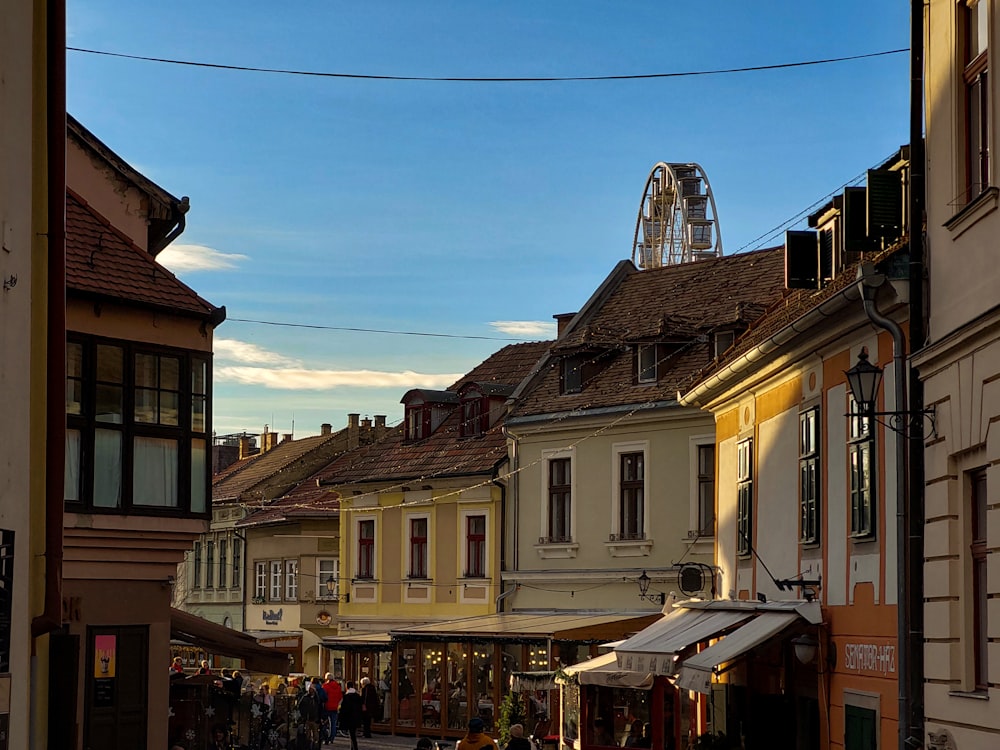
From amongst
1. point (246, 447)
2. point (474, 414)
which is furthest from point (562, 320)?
point (246, 447)

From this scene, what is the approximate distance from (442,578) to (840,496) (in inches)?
980

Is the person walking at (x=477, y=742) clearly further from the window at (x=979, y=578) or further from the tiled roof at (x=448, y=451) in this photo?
the tiled roof at (x=448, y=451)

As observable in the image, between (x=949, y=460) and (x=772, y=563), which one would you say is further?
(x=772, y=563)

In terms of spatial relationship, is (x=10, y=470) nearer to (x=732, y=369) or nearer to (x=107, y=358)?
(x=107, y=358)

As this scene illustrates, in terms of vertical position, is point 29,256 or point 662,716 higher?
point 29,256

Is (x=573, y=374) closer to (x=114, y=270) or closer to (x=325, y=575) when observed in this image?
(x=325, y=575)

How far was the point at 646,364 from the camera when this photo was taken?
37.5 m

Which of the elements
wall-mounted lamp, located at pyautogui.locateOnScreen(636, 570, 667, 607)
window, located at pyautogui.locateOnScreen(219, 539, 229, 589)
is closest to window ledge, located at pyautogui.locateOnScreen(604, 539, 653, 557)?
wall-mounted lamp, located at pyautogui.locateOnScreen(636, 570, 667, 607)

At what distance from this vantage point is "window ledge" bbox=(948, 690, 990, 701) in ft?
42.9

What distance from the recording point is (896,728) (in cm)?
1650

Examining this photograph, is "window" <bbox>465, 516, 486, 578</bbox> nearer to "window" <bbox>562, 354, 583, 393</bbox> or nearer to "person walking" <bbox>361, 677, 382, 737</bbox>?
"person walking" <bbox>361, 677, 382, 737</bbox>

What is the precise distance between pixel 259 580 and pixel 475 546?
17.4 metres

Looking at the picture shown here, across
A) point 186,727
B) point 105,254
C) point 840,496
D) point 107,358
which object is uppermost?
point 105,254

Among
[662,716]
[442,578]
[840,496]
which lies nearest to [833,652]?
[840,496]
